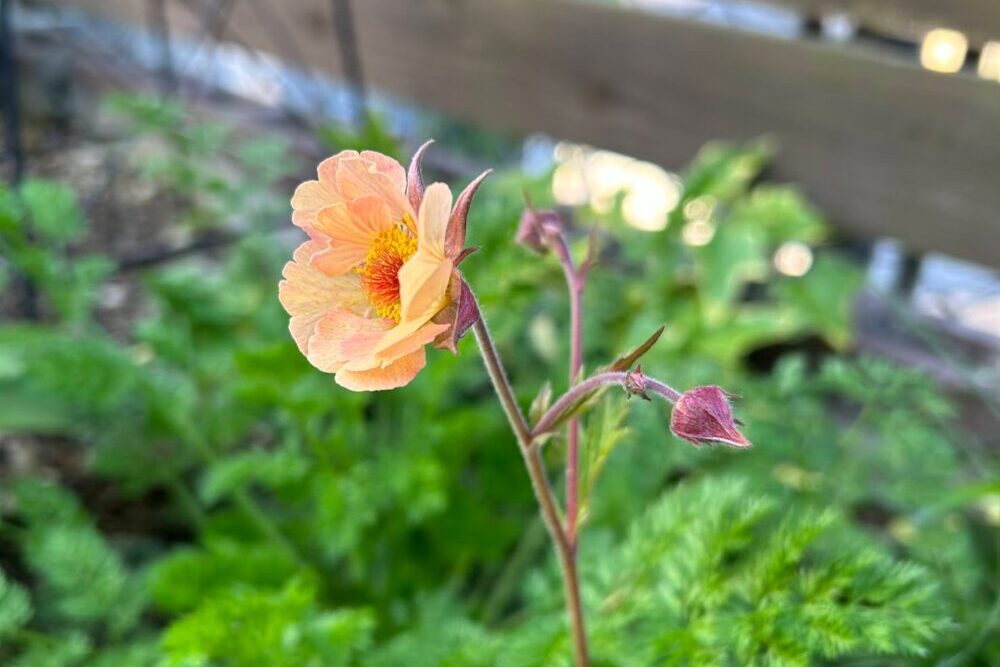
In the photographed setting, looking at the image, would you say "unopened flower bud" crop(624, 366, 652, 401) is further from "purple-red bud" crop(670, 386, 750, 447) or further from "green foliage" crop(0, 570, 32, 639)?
"green foliage" crop(0, 570, 32, 639)

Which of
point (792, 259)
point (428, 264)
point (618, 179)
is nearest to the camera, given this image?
point (428, 264)

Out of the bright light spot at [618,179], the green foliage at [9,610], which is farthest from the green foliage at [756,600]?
the bright light spot at [618,179]

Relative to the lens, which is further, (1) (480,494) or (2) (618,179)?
(2) (618,179)

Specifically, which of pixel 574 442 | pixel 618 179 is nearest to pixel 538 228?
pixel 574 442

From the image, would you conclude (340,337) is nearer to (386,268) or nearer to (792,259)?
(386,268)

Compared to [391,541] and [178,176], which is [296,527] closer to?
[391,541]

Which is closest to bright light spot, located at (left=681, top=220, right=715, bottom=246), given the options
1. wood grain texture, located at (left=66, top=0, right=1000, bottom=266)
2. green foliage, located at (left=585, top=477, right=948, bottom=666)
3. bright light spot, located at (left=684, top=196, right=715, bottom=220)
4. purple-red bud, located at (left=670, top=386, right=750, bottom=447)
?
bright light spot, located at (left=684, top=196, right=715, bottom=220)

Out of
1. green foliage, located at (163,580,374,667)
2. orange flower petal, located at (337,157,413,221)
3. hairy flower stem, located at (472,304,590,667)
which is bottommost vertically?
green foliage, located at (163,580,374,667)

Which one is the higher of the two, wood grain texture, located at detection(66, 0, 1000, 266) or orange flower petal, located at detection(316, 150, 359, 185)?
orange flower petal, located at detection(316, 150, 359, 185)

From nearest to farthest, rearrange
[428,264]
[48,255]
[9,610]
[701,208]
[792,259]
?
[428,264] < [9,610] < [48,255] < [701,208] < [792,259]
